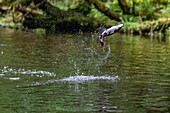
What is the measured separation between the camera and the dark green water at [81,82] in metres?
6.77

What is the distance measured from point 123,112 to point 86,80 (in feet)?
10.6

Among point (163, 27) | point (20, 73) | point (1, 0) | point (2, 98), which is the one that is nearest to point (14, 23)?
point (1, 0)

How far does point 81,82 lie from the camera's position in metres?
9.20

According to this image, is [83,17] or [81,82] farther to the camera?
[83,17]

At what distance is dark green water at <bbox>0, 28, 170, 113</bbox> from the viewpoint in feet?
22.2

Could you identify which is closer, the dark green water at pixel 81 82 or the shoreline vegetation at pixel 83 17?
the dark green water at pixel 81 82

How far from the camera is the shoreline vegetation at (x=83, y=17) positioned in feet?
92.9

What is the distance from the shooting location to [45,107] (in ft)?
21.5

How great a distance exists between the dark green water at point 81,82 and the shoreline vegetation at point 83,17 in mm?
13302

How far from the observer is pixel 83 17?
2862cm

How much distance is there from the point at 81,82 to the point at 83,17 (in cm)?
1978

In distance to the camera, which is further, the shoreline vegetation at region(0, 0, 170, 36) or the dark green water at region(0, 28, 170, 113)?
the shoreline vegetation at region(0, 0, 170, 36)

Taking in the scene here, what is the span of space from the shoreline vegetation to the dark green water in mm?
13302

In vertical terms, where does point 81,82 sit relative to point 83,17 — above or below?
below
